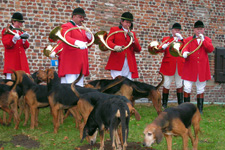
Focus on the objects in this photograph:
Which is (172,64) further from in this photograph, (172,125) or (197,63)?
(172,125)

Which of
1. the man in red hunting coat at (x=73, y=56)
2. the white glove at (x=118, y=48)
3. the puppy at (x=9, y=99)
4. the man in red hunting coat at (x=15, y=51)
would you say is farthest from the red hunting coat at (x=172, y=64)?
the puppy at (x=9, y=99)

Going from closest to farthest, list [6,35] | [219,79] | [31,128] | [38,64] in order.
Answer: [31,128]
[6,35]
[38,64]
[219,79]

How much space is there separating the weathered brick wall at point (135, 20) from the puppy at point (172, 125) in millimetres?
5886

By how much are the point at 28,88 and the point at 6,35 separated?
148cm

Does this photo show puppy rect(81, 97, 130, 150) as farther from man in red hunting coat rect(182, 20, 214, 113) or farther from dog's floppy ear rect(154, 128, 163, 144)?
man in red hunting coat rect(182, 20, 214, 113)

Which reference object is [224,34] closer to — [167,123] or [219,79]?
[219,79]

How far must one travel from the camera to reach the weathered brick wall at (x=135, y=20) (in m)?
9.46

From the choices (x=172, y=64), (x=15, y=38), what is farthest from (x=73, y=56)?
(x=172, y=64)

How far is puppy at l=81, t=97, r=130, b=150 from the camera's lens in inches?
162

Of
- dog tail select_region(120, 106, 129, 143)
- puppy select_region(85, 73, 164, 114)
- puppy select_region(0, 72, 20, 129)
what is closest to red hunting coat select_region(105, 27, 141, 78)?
puppy select_region(85, 73, 164, 114)

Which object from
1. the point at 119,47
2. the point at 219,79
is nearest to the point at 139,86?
the point at 119,47

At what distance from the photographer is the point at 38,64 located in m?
9.55

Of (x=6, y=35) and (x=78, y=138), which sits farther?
(x=6, y=35)

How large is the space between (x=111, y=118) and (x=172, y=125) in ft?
2.87
